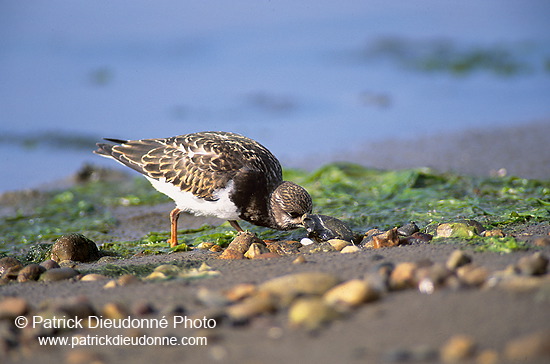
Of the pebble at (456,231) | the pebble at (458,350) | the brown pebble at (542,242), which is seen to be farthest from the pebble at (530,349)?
the pebble at (456,231)

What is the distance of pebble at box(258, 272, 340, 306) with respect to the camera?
8.96 feet

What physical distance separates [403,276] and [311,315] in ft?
1.90

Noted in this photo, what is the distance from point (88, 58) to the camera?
485 inches

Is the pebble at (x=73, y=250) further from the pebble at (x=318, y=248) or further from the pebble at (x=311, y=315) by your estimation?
the pebble at (x=311, y=315)

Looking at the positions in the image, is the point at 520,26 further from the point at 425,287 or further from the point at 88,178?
the point at 425,287

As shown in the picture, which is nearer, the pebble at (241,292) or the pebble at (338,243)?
the pebble at (241,292)

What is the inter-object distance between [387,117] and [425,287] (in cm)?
774

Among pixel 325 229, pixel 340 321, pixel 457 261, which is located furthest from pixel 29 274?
pixel 457 261

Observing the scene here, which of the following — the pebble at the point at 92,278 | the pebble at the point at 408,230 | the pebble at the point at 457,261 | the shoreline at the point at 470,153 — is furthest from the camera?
the shoreline at the point at 470,153

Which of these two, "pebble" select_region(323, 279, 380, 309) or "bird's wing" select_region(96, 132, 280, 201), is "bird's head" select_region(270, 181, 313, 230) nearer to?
"bird's wing" select_region(96, 132, 280, 201)

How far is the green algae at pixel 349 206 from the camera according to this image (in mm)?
5066

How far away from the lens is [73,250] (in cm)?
451

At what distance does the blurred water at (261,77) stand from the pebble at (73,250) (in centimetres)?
392

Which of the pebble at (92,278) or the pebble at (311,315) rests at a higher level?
the pebble at (311,315)
